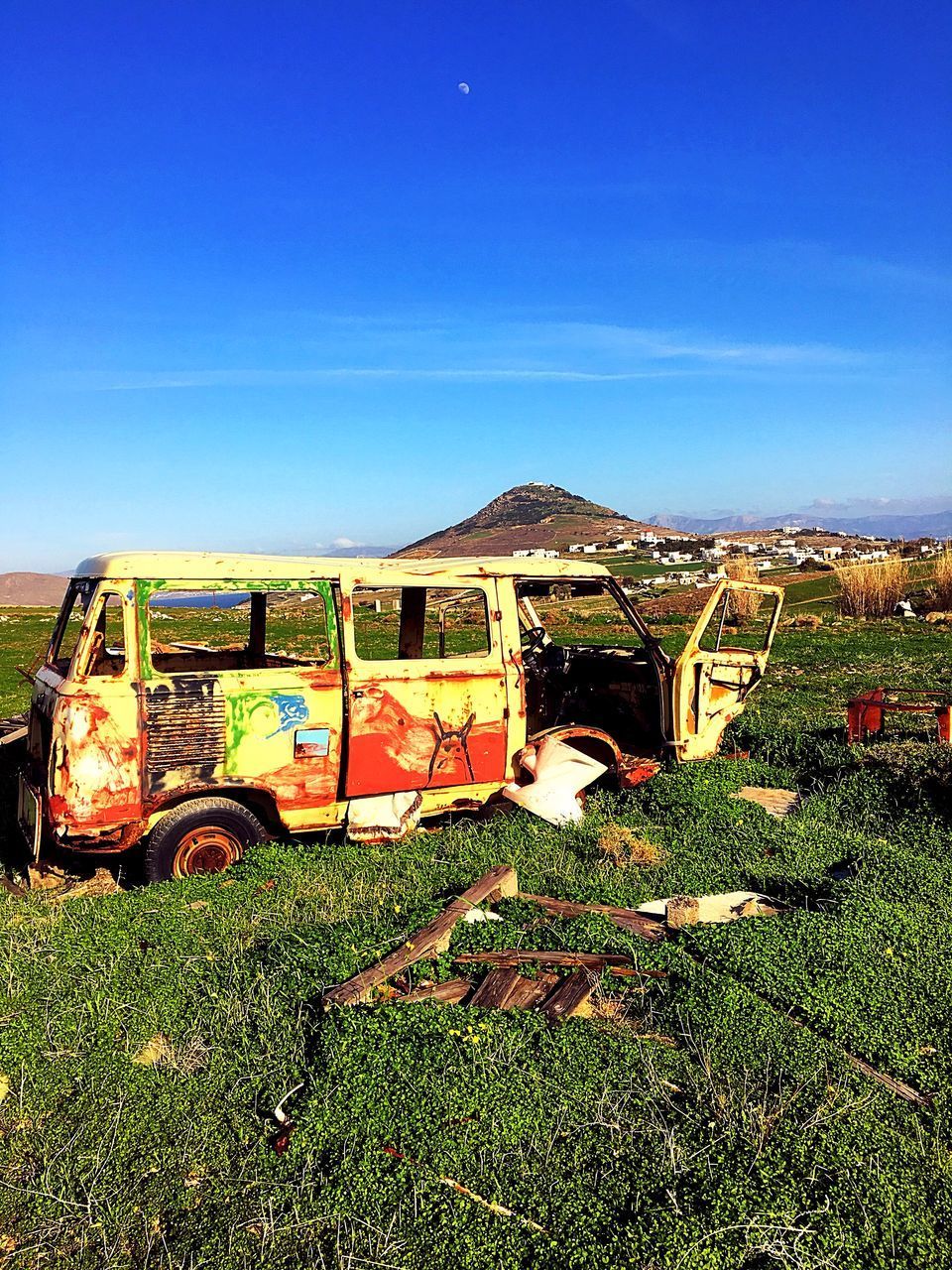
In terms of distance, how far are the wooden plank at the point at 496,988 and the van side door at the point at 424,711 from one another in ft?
8.16

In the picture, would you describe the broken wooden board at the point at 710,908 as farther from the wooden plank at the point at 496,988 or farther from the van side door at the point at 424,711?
the van side door at the point at 424,711

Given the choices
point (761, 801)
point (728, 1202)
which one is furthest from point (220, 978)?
point (761, 801)

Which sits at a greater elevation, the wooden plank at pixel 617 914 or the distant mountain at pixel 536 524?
the distant mountain at pixel 536 524

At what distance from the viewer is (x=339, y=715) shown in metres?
6.86

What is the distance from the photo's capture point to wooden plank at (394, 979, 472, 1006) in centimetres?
452

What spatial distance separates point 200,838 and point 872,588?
25.8 metres

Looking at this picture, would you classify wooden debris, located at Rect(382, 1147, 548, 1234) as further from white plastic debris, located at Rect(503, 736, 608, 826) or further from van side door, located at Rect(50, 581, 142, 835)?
white plastic debris, located at Rect(503, 736, 608, 826)

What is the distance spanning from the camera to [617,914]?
5.45 meters

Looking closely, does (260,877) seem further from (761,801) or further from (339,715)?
(761,801)

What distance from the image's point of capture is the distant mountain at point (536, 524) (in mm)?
93250

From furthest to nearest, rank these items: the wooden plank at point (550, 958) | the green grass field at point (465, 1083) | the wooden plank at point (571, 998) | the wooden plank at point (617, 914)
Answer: the wooden plank at point (617, 914) → the wooden plank at point (550, 958) → the wooden plank at point (571, 998) → the green grass field at point (465, 1083)

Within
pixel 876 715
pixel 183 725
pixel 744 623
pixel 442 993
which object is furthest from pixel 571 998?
pixel 744 623

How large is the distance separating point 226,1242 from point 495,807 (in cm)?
Result: 474

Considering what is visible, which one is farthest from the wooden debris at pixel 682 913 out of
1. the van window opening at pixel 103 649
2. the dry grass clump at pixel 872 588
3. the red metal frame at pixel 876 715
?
the dry grass clump at pixel 872 588
